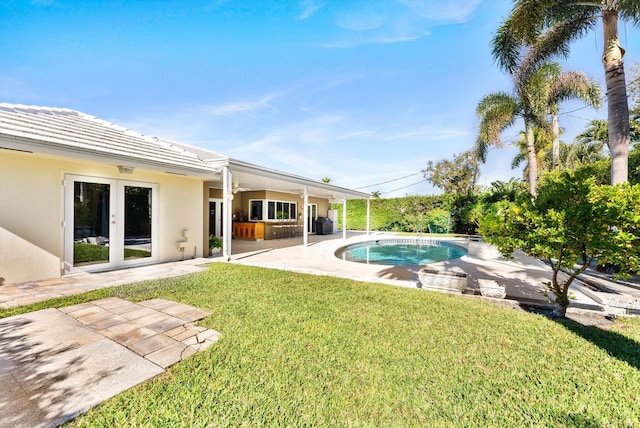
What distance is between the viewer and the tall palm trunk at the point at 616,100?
7.79 metres

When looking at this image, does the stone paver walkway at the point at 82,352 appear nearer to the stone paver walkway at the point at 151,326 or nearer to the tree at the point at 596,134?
the stone paver walkway at the point at 151,326

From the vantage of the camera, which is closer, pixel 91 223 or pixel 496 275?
pixel 91 223

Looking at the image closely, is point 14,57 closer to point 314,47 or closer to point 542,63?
point 314,47

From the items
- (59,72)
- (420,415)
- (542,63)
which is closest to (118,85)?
(59,72)

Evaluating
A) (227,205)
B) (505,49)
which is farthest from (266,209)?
(505,49)

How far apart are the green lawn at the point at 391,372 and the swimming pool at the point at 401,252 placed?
7460mm

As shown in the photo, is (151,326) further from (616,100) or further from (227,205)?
(616,100)

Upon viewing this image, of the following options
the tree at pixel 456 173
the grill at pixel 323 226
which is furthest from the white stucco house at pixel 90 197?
the tree at pixel 456 173

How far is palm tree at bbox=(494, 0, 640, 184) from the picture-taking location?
7797 mm

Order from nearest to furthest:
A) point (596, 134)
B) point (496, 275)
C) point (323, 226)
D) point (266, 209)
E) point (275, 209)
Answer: point (496, 275) < point (266, 209) < point (275, 209) < point (323, 226) < point (596, 134)

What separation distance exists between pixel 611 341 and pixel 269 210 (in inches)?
654

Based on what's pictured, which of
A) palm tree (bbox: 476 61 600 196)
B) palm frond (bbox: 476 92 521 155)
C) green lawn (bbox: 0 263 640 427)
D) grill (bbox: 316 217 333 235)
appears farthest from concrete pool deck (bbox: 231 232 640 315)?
grill (bbox: 316 217 333 235)

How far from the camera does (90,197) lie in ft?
24.6

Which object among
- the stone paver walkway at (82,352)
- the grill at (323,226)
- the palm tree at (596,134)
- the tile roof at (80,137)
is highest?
the palm tree at (596,134)
